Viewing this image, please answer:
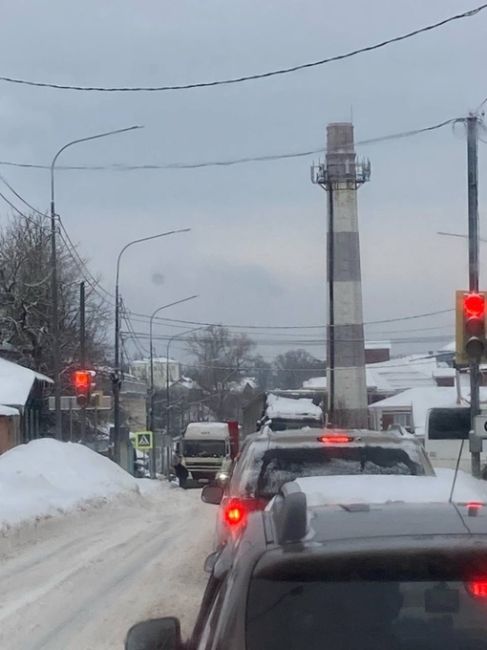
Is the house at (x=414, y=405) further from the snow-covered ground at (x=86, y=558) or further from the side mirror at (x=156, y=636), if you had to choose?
the side mirror at (x=156, y=636)

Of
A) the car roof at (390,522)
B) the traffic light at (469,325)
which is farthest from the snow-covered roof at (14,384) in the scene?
the car roof at (390,522)

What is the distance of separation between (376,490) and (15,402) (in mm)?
37044

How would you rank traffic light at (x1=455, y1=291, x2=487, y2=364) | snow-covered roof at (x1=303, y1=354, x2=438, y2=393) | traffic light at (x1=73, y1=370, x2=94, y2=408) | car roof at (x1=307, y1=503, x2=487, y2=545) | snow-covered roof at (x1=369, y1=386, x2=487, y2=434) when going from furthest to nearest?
snow-covered roof at (x1=303, y1=354, x2=438, y2=393) → snow-covered roof at (x1=369, y1=386, x2=487, y2=434) → traffic light at (x1=73, y1=370, x2=94, y2=408) → traffic light at (x1=455, y1=291, x2=487, y2=364) → car roof at (x1=307, y1=503, x2=487, y2=545)

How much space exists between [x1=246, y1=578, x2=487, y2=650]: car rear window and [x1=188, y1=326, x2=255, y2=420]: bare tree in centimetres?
11265

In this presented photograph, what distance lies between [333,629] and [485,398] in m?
56.3

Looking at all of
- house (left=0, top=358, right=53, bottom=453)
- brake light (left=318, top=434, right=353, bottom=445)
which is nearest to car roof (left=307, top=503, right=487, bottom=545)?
brake light (left=318, top=434, right=353, bottom=445)

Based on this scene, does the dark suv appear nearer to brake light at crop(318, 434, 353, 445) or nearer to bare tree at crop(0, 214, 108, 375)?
brake light at crop(318, 434, 353, 445)

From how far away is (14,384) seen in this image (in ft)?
141

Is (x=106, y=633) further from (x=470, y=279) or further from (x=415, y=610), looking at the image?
(x=470, y=279)

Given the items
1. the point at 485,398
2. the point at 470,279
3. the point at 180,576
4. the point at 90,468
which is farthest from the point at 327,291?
the point at 180,576

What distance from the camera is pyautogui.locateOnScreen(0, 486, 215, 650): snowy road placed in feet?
35.3

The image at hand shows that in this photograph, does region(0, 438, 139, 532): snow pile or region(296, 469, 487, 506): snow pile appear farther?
region(0, 438, 139, 532): snow pile

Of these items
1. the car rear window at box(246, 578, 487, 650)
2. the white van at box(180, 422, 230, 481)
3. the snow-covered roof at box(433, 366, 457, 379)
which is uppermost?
the snow-covered roof at box(433, 366, 457, 379)

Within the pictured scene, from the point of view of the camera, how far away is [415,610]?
3709 mm
